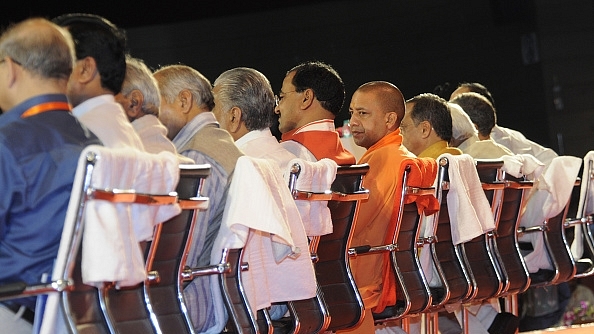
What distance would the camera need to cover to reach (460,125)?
16.3 ft

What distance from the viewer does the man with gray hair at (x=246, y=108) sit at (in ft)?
11.9

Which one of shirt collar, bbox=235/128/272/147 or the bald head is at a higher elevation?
the bald head

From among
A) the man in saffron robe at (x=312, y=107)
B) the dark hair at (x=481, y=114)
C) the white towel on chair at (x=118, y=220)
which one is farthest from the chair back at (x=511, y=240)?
the white towel on chair at (x=118, y=220)

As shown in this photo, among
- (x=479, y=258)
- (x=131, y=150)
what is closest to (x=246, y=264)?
(x=131, y=150)

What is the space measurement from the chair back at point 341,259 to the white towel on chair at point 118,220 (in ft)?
3.67

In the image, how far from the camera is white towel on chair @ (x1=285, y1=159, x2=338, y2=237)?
123 inches

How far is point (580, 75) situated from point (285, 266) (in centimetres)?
424

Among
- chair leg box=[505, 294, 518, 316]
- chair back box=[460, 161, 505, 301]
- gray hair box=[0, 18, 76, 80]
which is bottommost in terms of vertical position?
chair leg box=[505, 294, 518, 316]

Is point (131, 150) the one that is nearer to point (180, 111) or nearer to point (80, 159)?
point (80, 159)

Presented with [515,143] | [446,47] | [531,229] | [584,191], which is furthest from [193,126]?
[446,47]

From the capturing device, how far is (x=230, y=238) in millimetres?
2844

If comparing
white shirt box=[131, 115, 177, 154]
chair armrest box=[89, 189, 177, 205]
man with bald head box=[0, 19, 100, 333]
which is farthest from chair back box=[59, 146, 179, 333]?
white shirt box=[131, 115, 177, 154]

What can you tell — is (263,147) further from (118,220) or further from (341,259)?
(118,220)

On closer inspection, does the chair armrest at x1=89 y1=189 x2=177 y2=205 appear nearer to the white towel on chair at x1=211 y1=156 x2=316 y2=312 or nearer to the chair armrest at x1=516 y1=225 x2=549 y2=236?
the white towel on chair at x1=211 y1=156 x2=316 y2=312
